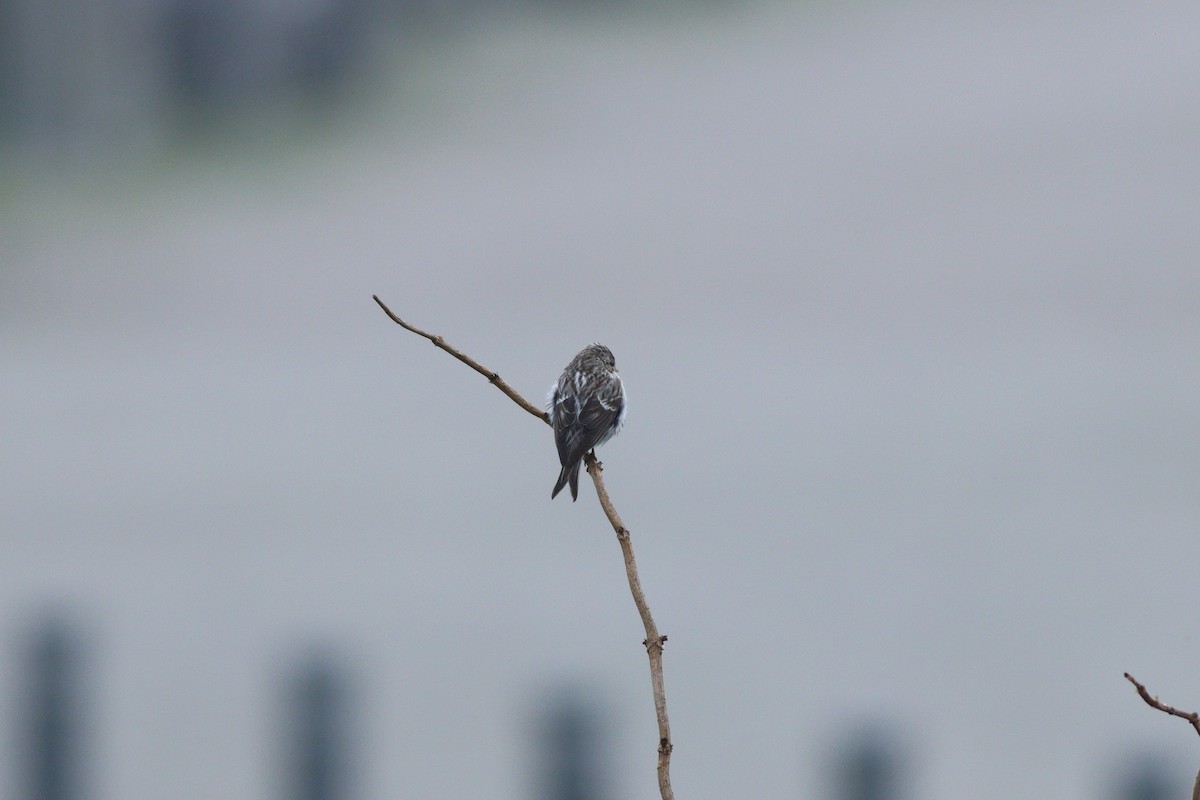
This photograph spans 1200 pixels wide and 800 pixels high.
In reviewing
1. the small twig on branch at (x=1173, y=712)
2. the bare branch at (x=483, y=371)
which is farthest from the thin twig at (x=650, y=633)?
the small twig on branch at (x=1173, y=712)

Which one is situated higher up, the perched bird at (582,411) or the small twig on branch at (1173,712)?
the perched bird at (582,411)

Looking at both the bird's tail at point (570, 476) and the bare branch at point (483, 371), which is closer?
the bare branch at point (483, 371)

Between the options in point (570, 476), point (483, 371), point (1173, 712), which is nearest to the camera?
point (1173, 712)

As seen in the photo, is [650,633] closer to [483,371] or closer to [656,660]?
[656,660]

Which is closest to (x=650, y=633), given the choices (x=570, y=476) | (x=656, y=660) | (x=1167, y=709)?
(x=656, y=660)

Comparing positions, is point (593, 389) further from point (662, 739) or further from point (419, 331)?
point (662, 739)

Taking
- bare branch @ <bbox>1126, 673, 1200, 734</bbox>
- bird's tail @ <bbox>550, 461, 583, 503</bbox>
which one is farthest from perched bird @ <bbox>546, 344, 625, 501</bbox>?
bare branch @ <bbox>1126, 673, 1200, 734</bbox>

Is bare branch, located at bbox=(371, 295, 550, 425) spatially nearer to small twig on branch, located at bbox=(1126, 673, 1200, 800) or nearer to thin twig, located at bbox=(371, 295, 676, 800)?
thin twig, located at bbox=(371, 295, 676, 800)

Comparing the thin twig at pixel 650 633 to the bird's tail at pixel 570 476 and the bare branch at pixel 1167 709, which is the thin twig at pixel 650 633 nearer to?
the bare branch at pixel 1167 709
